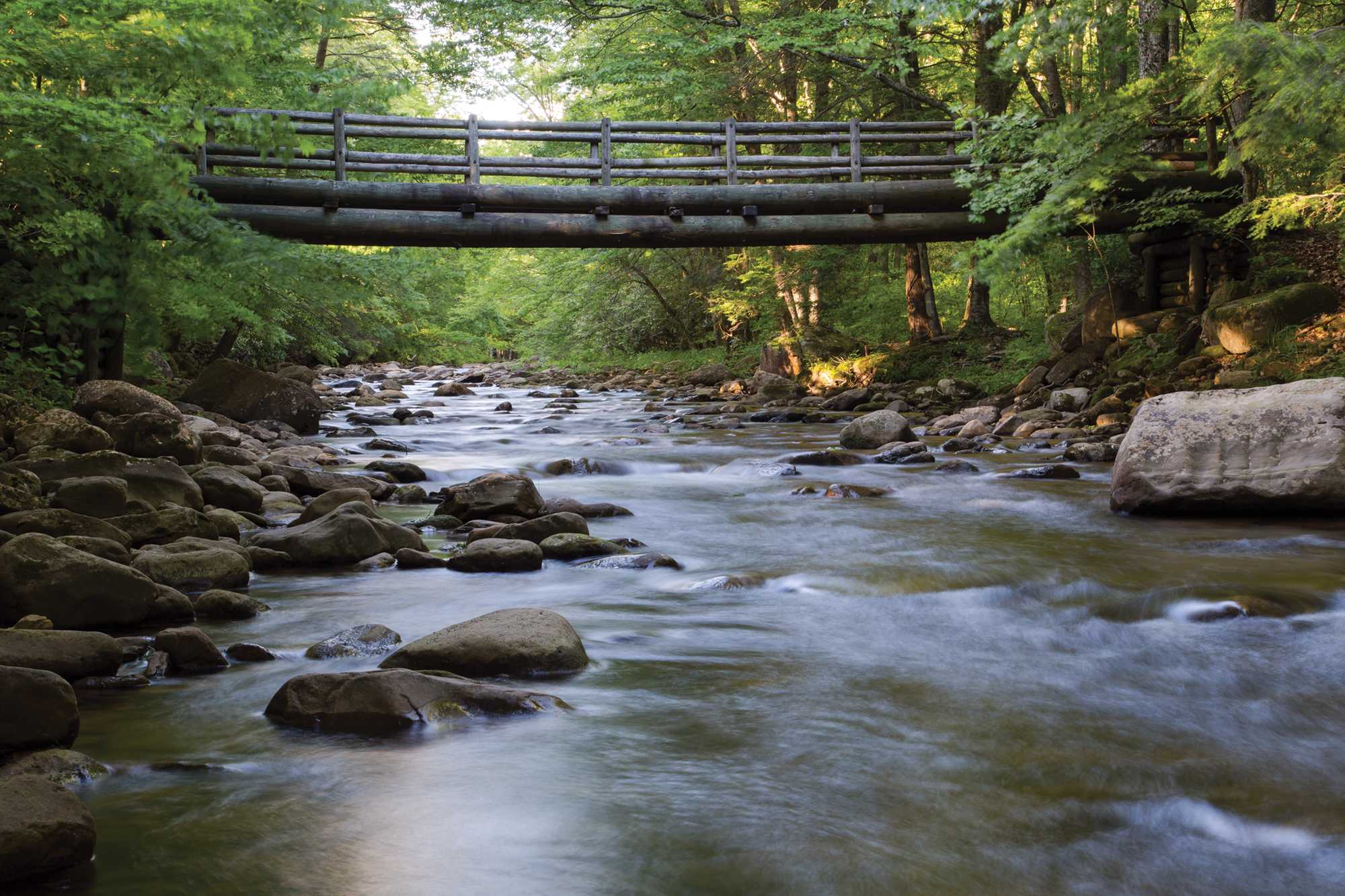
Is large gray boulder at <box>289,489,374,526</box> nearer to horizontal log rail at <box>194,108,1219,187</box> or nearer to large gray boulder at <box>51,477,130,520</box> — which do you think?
large gray boulder at <box>51,477,130,520</box>

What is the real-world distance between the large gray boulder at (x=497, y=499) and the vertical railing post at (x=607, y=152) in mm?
6939

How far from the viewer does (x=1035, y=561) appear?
618cm

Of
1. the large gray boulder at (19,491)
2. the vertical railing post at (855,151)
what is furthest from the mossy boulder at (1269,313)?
the large gray boulder at (19,491)

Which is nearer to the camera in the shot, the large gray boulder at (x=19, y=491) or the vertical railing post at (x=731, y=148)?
the large gray boulder at (x=19, y=491)

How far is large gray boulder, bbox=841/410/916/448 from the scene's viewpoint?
12.2 meters

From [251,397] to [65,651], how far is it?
11.4 meters

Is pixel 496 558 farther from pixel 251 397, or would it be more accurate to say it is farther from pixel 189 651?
pixel 251 397

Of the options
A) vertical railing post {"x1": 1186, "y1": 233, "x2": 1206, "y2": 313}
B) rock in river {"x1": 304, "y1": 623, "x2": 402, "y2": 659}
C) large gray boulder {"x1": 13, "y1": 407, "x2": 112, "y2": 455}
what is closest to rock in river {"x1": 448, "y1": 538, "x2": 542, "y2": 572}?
rock in river {"x1": 304, "y1": 623, "x2": 402, "y2": 659}

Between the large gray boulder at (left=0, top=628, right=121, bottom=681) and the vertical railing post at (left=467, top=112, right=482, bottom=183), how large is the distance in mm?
10072

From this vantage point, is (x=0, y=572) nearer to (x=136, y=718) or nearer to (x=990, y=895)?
(x=136, y=718)

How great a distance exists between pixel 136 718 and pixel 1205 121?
1296cm

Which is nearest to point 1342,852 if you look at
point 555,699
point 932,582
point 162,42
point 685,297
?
point 555,699

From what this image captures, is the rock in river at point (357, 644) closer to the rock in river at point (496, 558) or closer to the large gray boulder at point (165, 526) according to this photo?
the rock in river at point (496, 558)

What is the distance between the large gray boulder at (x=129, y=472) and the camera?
6.69 m
